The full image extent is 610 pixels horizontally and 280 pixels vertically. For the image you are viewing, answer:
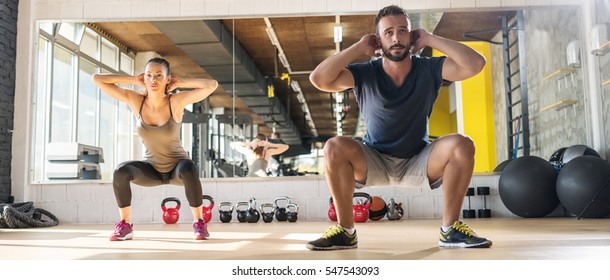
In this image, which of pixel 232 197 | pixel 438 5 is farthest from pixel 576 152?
pixel 232 197

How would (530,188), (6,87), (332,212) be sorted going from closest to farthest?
(530,188)
(332,212)
(6,87)

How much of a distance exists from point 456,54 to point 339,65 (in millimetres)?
471

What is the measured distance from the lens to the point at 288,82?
5723mm

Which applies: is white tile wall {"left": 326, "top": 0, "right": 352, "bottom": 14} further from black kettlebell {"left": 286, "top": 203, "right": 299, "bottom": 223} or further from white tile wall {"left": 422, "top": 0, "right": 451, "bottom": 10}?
black kettlebell {"left": 286, "top": 203, "right": 299, "bottom": 223}

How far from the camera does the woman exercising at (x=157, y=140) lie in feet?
10.0

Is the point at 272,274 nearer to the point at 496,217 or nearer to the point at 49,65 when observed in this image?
the point at 496,217

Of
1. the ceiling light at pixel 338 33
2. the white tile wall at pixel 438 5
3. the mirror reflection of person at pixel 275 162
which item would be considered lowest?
the mirror reflection of person at pixel 275 162

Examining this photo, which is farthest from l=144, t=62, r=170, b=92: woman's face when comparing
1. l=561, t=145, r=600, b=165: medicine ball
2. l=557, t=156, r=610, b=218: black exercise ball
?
l=561, t=145, r=600, b=165: medicine ball

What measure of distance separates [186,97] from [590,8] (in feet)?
13.9

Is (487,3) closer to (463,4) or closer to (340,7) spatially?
(463,4)

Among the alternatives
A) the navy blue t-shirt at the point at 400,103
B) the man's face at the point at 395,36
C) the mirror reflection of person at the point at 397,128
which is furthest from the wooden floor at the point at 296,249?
the man's face at the point at 395,36

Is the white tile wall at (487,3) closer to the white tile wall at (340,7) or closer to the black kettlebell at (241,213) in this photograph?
the white tile wall at (340,7)

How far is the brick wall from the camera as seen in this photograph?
520cm

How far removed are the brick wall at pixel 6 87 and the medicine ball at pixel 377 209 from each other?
11.8 ft
